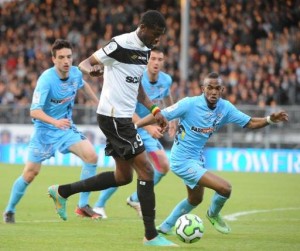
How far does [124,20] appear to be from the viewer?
29141 millimetres

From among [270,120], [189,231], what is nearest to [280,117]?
[270,120]

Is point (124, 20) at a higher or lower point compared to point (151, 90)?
higher

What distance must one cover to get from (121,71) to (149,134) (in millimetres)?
3574

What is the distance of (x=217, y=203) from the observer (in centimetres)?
962

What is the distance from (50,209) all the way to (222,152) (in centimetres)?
1162

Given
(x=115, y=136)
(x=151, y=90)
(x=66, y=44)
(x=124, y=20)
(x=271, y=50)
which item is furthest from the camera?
(x=124, y=20)

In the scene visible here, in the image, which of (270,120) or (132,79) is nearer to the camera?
(132,79)

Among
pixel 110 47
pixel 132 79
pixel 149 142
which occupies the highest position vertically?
pixel 110 47

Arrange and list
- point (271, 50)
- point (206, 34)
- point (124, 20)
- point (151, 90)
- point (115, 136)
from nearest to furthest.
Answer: point (115, 136), point (151, 90), point (271, 50), point (206, 34), point (124, 20)

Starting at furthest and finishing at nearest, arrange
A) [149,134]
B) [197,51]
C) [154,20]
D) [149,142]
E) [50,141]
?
[197,51] < [149,142] < [149,134] < [50,141] < [154,20]

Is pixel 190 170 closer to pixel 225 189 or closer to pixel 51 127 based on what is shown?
pixel 225 189

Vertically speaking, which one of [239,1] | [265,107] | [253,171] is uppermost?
[239,1]

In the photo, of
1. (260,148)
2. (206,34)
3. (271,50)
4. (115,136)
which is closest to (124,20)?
(206,34)

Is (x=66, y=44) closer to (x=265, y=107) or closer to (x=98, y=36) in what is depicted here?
(x=265, y=107)
